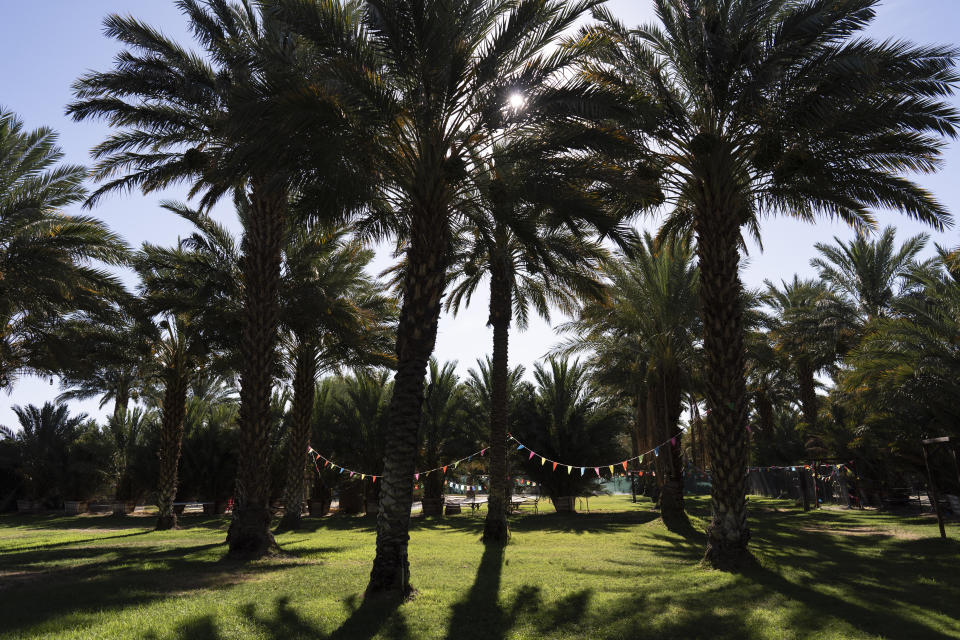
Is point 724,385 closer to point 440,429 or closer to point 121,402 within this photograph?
point 440,429

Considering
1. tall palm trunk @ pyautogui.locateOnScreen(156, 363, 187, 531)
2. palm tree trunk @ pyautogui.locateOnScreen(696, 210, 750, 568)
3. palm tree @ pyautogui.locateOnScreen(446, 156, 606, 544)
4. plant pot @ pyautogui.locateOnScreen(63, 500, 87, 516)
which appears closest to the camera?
palm tree trunk @ pyautogui.locateOnScreen(696, 210, 750, 568)

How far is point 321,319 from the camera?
17.1 metres

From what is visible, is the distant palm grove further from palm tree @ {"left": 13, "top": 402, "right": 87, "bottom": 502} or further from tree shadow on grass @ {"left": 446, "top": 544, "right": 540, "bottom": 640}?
palm tree @ {"left": 13, "top": 402, "right": 87, "bottom": 502}

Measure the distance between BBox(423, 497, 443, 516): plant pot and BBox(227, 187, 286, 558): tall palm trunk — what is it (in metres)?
14.2

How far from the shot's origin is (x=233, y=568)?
10.8 meters

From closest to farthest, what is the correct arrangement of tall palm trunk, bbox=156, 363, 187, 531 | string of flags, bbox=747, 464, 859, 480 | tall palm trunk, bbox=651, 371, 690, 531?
tall palm trunk, bbox=651, 371, 690, 531
tall palm trunk, bbox=156, 363, 187, 531
string of flags, bbox=747, 464, 859, 480

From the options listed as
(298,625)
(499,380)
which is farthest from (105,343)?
(298,625)

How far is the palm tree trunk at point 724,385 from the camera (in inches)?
399

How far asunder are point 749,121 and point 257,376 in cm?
1133

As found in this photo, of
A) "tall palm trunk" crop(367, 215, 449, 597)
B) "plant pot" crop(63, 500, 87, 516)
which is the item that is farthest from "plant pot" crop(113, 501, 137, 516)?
"tall palm trunk" crop(367, 215, 449, 597)

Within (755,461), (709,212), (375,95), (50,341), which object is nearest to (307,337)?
(50,341)

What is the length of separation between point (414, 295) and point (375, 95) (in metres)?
3.07

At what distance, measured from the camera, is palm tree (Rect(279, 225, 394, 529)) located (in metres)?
17.0

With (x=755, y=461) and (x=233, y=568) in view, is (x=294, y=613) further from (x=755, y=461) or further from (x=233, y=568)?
(x=755, y=461)
